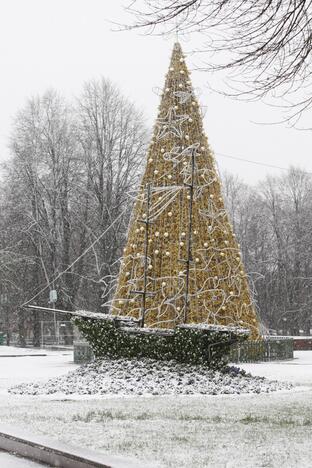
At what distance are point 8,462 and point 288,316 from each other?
→ 50130 millimetres

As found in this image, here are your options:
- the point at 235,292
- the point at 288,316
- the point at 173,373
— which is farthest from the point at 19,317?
the point at 173,373

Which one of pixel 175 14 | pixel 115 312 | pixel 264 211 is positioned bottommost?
pixel 115 312

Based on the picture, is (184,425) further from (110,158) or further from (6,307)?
(6,307)

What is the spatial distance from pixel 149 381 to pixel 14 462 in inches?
285

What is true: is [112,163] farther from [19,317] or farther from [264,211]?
[264,211]

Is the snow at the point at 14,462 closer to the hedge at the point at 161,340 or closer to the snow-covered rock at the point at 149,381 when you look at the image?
the snow-covered rock at the point at 149,381

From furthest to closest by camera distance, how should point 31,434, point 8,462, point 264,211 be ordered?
point 264,211 < point 31,434 < point 8,462

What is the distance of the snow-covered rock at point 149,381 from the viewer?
13836mm

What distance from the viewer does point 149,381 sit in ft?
47.1

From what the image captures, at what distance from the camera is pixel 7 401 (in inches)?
504

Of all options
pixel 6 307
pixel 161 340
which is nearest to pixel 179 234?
pixel 161 340

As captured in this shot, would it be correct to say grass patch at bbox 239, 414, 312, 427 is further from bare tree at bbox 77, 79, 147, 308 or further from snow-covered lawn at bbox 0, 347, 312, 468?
bare tree at bbox 77, 79, 147, 308

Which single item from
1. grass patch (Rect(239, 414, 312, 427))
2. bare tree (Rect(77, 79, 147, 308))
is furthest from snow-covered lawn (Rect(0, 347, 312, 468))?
bare tree (Rect(77, 79, 147, 308))

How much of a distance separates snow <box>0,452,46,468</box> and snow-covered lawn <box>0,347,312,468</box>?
475 mm
